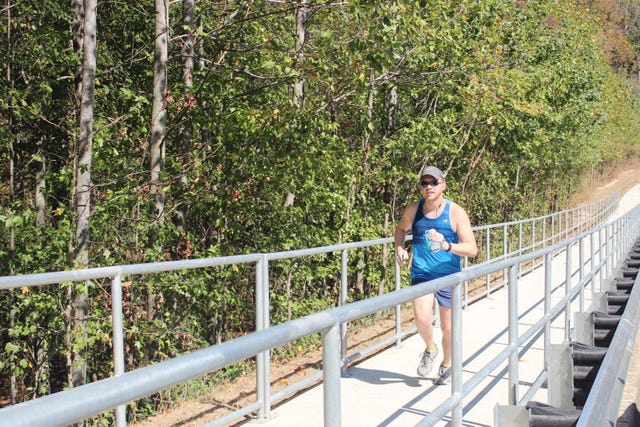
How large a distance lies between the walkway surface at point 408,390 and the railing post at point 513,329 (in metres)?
0.48

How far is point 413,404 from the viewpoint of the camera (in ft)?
20.2

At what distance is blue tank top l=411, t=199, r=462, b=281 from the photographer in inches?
241

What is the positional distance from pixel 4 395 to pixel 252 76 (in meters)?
5.02

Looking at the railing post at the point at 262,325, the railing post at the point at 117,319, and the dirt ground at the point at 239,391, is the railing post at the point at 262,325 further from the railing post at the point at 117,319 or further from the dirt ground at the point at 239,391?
the railing post at the point at 117,319

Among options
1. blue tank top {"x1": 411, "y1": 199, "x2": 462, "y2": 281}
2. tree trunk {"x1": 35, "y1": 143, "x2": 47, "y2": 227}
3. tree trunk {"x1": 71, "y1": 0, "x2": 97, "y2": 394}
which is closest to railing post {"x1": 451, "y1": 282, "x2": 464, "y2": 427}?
blue tank top {"x1": 411, "y1": 199, "x2": 462, "y2": 281}

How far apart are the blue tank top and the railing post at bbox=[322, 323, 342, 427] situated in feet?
12.6

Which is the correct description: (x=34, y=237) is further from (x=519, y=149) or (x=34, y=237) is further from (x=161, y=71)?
(x=519, y=149)

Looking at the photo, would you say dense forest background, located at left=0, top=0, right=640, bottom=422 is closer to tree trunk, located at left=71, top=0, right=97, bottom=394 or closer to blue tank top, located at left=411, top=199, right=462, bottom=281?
tree trunk, located at left=71, top=0, right=97, bottom=394

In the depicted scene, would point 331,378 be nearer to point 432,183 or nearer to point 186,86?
point 432,183

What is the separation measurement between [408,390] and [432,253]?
1293 millimetres

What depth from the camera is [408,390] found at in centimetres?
671

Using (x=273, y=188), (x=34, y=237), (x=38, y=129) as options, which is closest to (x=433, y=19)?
(x=273, y=188)

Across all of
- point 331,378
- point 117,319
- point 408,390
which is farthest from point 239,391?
point 331,378

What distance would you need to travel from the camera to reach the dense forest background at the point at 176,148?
7.13 meters
